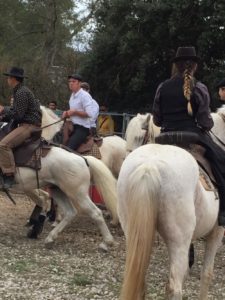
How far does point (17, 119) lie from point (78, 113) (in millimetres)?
1296

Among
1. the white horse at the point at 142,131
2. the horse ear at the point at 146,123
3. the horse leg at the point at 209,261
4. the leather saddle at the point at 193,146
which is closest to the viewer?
the leather saddle at the point at 193,146

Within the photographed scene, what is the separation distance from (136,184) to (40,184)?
3908 mm

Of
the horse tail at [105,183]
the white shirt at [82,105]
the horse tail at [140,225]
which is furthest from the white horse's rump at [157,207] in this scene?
the white shirt at [82,105]

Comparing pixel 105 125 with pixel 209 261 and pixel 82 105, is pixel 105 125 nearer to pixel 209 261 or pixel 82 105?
pixel 82 105

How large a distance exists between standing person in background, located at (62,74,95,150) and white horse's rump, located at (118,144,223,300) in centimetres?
443

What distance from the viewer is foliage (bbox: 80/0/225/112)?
46.2 feet

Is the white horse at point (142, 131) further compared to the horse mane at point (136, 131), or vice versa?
the horse mane at point (136, 131)

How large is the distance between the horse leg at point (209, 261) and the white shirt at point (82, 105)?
4.03m

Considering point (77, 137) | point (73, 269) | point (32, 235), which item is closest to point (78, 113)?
point (77, 137)

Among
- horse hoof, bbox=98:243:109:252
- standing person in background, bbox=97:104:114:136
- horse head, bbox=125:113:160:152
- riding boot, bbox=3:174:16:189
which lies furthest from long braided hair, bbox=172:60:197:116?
standing person in background, bbox=97:104:114:136

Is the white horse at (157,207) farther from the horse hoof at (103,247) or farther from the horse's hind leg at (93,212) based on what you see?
the horse's hind leg at (93,212)

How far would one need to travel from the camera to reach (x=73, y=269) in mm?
5965

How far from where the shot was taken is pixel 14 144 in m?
7.22

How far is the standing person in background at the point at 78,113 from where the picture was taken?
835 cm
